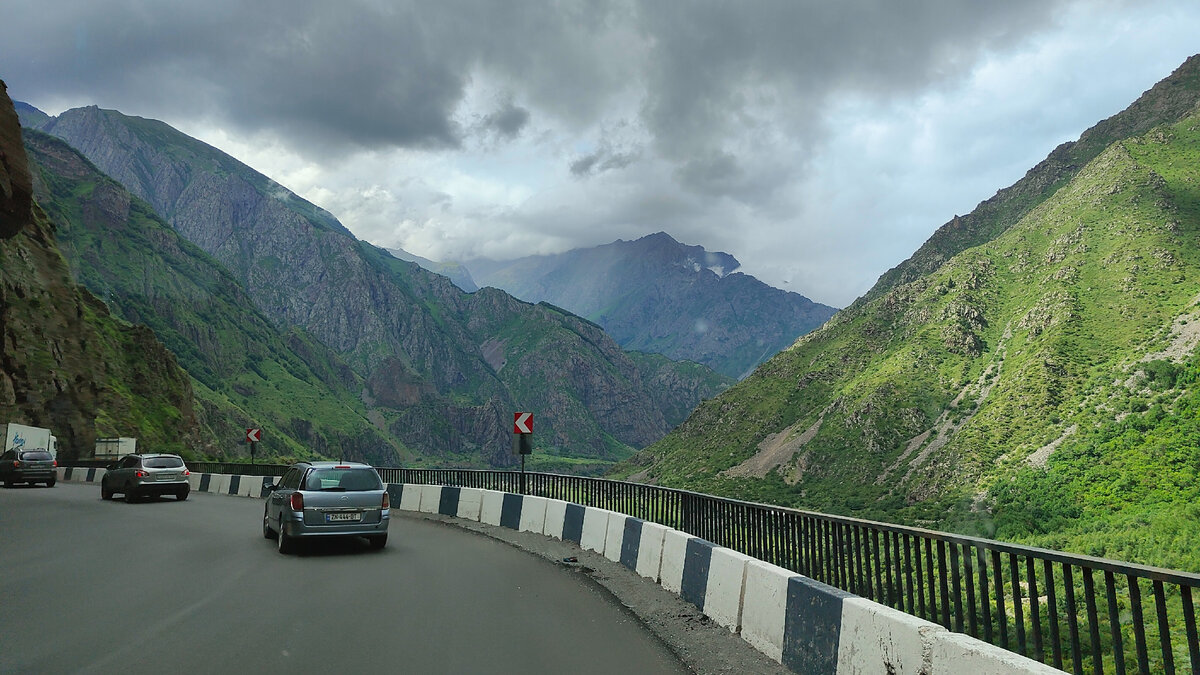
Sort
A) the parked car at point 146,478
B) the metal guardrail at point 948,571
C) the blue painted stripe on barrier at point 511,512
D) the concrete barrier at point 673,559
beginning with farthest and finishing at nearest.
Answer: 1. the parked car at point 146,478
2. the blue painted stripe on barrier at point 511,512
3. the concrete barrier at point 673,559
4. the metal guardrail at point 948,571

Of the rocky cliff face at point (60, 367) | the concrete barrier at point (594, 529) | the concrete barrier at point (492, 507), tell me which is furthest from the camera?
the rocky cliff face at point (60, 367)

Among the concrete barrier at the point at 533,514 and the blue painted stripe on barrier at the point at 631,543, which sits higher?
the blue painted stripe on barrier at the point at 631,543

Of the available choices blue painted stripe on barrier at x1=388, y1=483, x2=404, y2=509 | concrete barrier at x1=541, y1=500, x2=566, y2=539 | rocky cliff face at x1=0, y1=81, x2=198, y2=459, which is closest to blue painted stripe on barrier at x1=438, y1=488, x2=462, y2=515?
blue painted stripe on barrier at x1=388, y1=483, x2=404, y2=509

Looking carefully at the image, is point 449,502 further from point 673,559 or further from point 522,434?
point 673,559

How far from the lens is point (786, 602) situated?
6.31 meters

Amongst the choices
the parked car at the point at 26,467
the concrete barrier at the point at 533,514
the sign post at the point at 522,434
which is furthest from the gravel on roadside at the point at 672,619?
the parked car at the point at 26,467

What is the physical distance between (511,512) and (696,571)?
9.78 meters

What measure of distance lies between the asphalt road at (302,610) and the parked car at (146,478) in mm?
10770

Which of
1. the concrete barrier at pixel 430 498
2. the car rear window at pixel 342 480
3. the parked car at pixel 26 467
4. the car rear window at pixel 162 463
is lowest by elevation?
the parked car at pixel 26 467

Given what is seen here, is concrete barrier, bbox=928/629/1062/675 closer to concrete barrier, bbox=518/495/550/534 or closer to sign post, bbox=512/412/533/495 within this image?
concrete barrier, bbox=518/495/550/534

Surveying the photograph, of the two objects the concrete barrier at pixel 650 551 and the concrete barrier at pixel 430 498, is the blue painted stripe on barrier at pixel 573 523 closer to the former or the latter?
the concrete barrier at pixel 650 551

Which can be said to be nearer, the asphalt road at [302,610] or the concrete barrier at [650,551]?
the asphalt road at [302,610]

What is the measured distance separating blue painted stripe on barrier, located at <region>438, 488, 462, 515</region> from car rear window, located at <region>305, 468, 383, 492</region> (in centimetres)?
674

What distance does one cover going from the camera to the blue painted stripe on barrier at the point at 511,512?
17375mm
